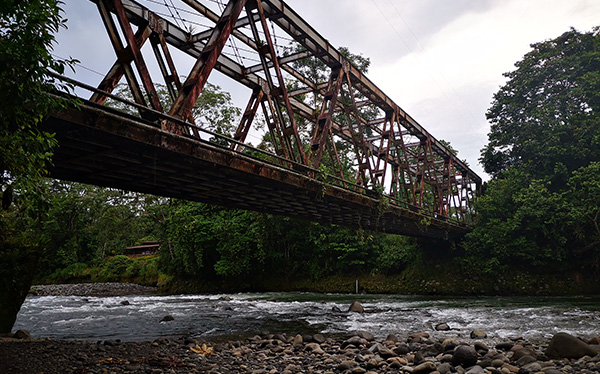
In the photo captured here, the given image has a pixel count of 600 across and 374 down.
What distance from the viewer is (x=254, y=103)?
1334 centimetres

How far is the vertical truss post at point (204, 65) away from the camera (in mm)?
8225

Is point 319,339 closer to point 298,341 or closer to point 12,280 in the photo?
point 298,341

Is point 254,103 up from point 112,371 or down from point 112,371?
up

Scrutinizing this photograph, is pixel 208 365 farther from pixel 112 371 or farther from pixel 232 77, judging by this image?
pixel 232 77

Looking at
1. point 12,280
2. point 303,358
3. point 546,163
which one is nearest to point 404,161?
point 546,163

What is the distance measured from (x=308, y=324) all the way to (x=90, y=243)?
53492 millimetres

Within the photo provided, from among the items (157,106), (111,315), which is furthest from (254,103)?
(111,315)

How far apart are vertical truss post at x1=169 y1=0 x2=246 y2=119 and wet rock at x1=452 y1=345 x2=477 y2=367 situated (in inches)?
286

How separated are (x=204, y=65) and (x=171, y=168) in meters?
2.70

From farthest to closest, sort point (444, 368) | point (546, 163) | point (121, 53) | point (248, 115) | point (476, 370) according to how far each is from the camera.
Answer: point (546, 163)
point (248, 115)
point (121, 53)
point (444, 368)
point (476, 370)

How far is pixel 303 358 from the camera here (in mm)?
7508

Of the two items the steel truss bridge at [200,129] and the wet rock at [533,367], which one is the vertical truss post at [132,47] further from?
the wet rock at [533,367]

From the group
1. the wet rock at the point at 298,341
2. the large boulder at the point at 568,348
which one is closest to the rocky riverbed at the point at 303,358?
the large boulder at the point at 568,348

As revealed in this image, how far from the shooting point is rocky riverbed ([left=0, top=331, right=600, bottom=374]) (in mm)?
6234
